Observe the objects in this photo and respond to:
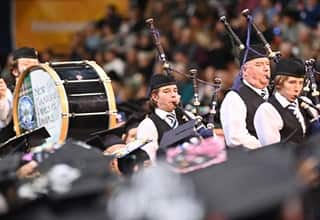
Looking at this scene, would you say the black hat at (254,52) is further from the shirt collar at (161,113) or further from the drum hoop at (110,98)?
the drum hoop at (110,98)

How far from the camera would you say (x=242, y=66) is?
8875 mm

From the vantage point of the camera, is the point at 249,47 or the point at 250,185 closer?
the point at 250,185

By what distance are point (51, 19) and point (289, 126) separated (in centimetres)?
1017

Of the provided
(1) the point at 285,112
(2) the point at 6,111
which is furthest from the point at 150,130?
(2) the point at 6,111

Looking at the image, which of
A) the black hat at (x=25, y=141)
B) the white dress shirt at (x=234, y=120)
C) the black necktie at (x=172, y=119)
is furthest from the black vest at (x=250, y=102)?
the black hat at (x=25, y=141)

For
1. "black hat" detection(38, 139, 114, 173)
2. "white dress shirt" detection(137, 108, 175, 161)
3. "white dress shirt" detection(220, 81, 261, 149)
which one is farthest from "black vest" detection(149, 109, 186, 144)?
"black hat" detection(38, 139, 114, 173)

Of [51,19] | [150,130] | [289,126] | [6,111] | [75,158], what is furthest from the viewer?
[51,19]

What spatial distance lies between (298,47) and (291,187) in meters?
7.85

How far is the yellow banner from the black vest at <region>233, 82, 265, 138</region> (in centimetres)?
923

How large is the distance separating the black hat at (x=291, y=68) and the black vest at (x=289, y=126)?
0.20 m

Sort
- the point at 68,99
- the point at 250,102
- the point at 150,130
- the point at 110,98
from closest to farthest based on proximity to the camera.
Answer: the point at 250,102, the point at 150,130, the point at 68,99, the point at 110,98

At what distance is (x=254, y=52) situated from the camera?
348 inches

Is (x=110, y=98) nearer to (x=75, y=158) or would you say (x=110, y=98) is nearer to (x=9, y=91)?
(x=9, y=91)

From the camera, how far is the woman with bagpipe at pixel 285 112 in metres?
8.20
